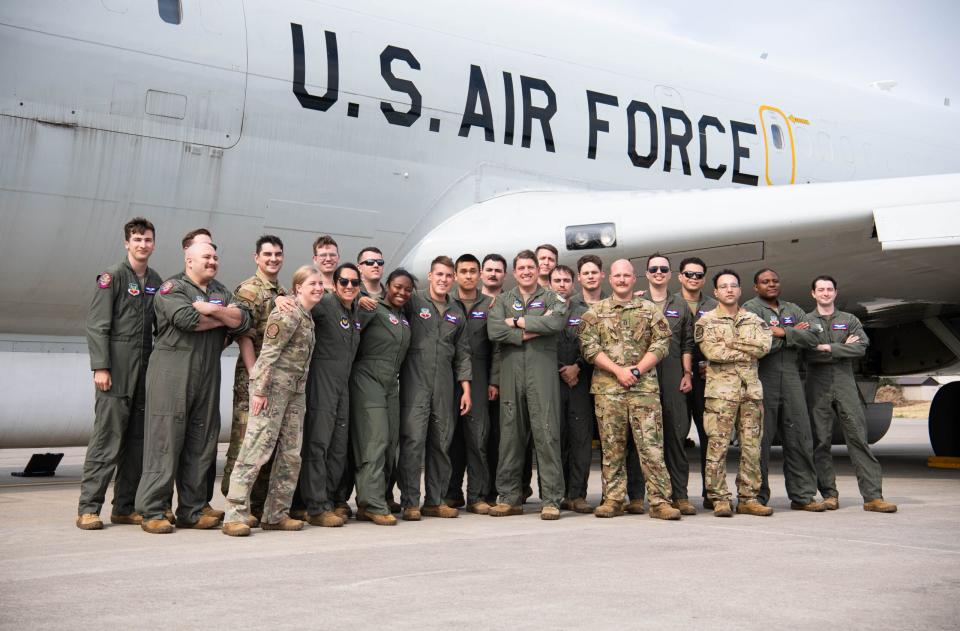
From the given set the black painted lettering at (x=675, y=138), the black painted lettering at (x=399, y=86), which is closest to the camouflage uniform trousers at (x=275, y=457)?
the black painted lettering at (x=399, y=86)

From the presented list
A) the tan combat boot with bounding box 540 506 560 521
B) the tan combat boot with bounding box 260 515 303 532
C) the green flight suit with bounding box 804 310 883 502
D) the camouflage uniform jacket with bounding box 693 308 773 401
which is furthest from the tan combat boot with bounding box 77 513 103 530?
the green flight suit with bounding box 804 310 883 502

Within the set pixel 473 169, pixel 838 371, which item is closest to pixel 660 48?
pixel 473 169

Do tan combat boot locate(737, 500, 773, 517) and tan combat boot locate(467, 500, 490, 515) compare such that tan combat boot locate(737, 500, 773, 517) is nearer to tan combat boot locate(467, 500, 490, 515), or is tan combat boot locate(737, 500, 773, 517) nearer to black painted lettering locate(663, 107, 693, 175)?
tan combat boot locate(467, 500, 490, 515)

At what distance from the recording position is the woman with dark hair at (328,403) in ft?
19.4

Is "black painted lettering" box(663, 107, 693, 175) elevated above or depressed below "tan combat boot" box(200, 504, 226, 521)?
above

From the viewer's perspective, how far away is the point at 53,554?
15.3 feet

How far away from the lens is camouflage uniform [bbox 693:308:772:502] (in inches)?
258

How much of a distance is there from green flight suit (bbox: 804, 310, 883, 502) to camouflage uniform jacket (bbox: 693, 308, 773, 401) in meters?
0.53

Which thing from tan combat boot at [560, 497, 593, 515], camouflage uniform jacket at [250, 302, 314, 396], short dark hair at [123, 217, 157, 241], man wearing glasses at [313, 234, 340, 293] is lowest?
tan combat boot at [560, 497, 593, 515]

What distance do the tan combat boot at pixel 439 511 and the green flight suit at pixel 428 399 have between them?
32 millimetres

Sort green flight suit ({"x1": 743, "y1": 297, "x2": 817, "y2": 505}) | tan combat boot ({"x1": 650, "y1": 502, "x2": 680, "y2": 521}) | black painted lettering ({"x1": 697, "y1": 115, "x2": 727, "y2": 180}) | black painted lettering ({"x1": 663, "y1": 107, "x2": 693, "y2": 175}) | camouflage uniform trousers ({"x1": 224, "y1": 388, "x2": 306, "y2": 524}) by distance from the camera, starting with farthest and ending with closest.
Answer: black painted lettering ({"x1": 697, "y1": 115, "x2": 727, "y2": 180}) < black painted lettering ({"x1": 663, "y1": 107, "x2": 693, "y2": 175}) < green flight suit ({"x1": 743, "y1": 297, "x2": 817, "y2": 505}) < tan combat boot ({"x1": 650, "y1": 502, "x2": 680, "y2": 521}) < camouflage uniform trousers ({"x1": 224, "y1": 388, "x2": 306, "y2": 524})

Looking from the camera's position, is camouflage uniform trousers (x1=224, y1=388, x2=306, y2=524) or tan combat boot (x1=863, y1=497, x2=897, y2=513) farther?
tan combat boot (x1=863, y1=497, x2=897, y2=513)

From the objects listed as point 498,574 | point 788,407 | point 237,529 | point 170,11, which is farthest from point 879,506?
point 170,11

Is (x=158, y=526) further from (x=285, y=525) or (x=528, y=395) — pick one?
(x=528, y=395)
